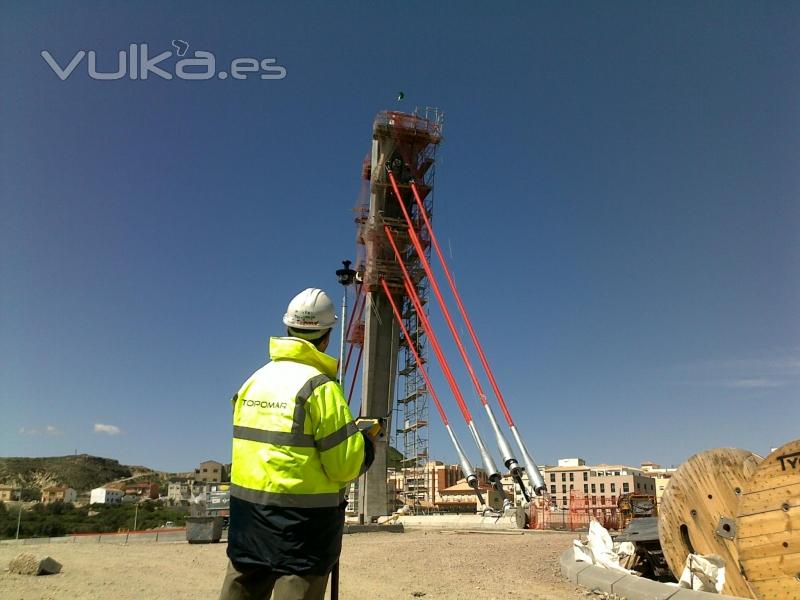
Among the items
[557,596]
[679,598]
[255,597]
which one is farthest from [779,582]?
[255,597]

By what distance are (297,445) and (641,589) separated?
4563 mm

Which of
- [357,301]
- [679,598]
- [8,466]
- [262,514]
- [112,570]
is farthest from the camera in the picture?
[8,466]

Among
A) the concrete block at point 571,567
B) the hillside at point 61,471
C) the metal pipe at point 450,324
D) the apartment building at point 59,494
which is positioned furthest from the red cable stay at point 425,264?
the hillside at point 61,471

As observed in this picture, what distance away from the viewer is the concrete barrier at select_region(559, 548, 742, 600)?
16.9 ft

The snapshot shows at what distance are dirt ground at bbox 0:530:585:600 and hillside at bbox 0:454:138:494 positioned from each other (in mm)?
101420

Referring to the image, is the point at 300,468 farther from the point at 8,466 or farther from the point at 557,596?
the point at 8,466

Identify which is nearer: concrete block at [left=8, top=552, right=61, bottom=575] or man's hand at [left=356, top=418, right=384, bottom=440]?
man's hand at [left=356, top=418, right=384, bottom=440]

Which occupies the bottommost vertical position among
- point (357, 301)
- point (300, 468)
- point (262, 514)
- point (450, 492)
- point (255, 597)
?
point (450, 492)

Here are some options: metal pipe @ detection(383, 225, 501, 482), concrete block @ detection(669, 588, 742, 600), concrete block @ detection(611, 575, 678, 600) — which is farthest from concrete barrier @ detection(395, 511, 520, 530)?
concrete block @ detection(669, 588, 742, 600)

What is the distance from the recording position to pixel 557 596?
6383mm

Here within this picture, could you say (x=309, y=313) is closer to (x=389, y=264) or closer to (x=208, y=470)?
(x=389, y=264)

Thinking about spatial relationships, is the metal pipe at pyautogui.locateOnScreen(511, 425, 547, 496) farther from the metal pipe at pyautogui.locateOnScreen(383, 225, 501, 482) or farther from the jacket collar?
the jacket collar

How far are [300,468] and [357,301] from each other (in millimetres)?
31583

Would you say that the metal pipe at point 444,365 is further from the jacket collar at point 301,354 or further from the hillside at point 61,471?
the hillside at point 61,471
